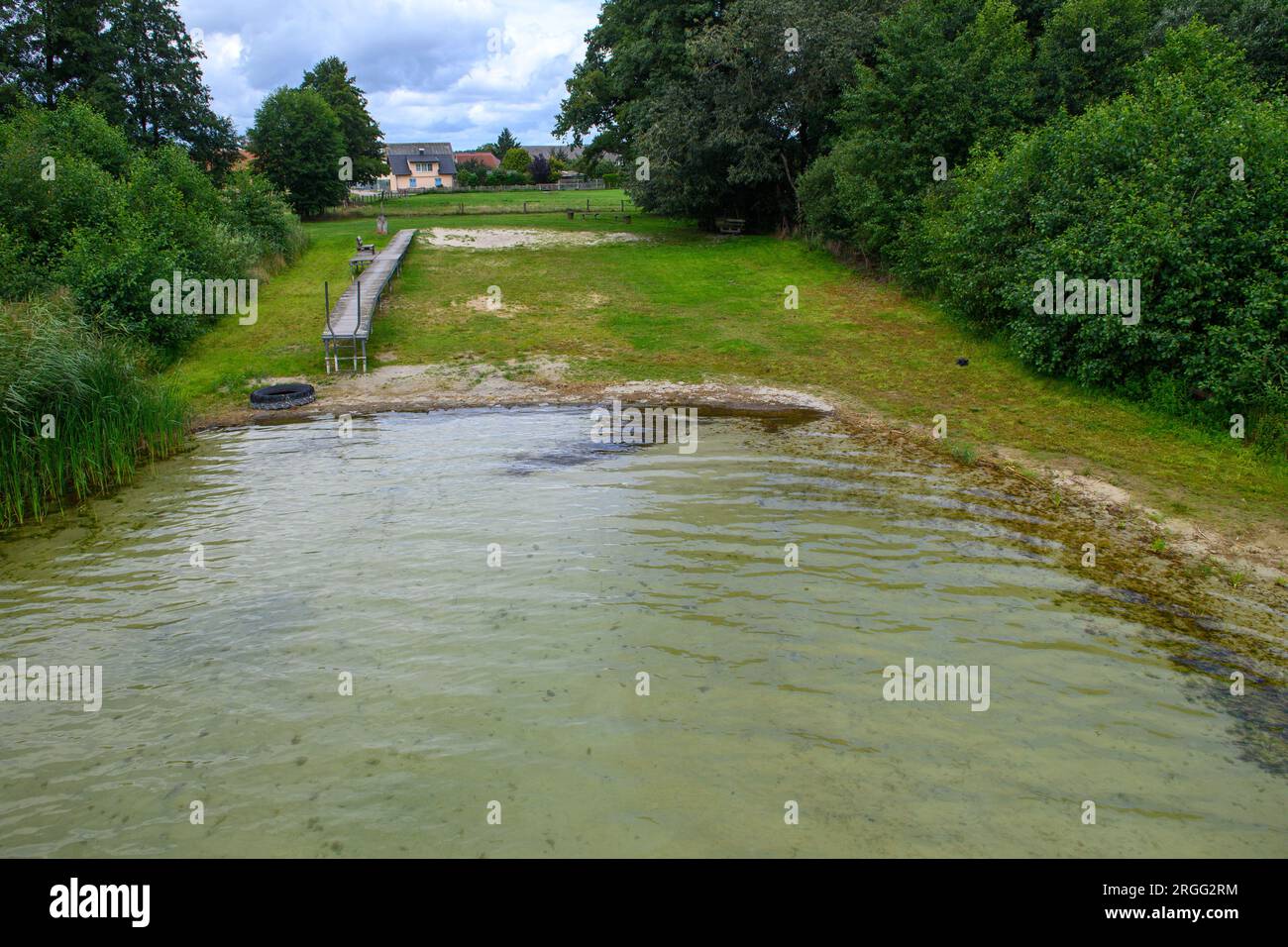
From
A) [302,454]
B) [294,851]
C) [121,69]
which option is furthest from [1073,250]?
[121,69]

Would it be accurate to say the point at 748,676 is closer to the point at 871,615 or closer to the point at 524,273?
the point at 871,615

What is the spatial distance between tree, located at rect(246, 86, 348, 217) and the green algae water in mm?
36134

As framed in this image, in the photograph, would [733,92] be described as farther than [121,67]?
No

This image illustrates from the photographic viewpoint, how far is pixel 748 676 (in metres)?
6.27

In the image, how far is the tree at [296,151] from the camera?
4041cm

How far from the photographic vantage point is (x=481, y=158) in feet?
362

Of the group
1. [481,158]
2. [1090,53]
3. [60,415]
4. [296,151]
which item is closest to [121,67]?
[296,151]

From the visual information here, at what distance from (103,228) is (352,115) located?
147 feet

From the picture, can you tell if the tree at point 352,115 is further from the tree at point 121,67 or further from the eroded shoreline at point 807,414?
the eroded shoreline at point 807,414

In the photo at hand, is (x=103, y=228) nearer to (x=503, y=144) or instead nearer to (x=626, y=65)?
(x=626, y=65)

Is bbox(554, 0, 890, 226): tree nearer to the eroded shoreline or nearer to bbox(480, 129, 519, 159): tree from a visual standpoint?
the eroded shoreline

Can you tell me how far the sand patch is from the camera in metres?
28.4

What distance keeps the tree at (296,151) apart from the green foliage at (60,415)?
32.7m

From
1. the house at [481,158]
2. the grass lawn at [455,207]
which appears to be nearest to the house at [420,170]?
the house at [481,158]
